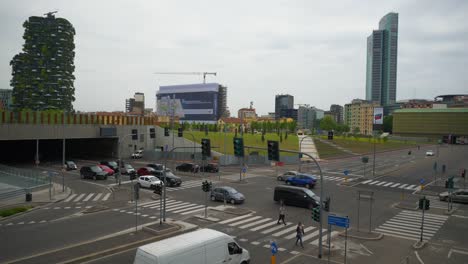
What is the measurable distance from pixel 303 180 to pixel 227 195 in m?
12.6

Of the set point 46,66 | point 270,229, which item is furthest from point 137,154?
point 46,66

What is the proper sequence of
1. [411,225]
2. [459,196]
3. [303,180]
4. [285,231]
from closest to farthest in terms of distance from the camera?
[285,231], [411,225], [459,196], [303,180]

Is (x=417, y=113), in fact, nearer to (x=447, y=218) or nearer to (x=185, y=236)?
(x=447, y=218)

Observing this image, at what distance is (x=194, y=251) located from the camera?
13.2m

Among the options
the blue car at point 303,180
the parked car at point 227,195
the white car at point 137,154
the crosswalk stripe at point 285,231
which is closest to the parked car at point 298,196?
the parked car at point 227,195

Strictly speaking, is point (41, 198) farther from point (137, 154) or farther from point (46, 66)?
point (46, 66)

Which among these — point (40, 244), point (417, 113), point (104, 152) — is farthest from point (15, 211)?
point (417, 113)

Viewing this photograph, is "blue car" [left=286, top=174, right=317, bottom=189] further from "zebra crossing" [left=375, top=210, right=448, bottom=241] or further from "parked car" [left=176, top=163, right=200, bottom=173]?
"parked car" [left=176, top=163, right=200, bottom=173]

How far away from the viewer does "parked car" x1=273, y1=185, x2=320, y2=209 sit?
2856 centimetres

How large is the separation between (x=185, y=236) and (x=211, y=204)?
16478 millimetres

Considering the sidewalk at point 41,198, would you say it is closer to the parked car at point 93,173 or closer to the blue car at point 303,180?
the parked car at point 93,173

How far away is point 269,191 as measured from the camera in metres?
37.3

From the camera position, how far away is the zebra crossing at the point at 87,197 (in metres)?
31.6

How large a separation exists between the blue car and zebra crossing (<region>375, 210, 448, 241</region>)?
39.7ft
